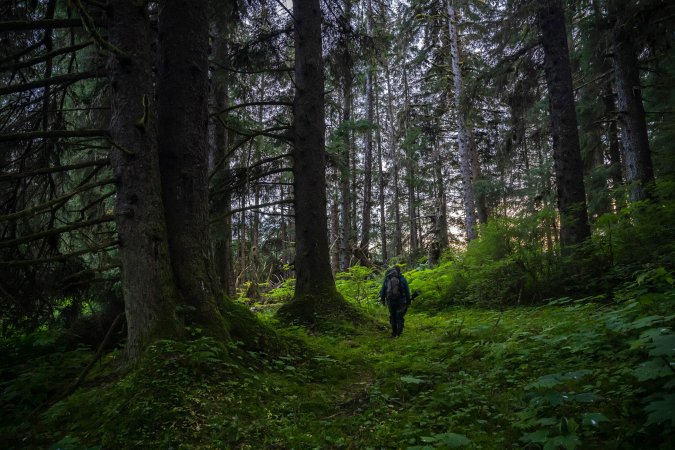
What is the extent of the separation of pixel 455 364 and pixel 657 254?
11.7ft

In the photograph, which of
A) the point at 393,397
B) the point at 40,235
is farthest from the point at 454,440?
the point at 40,235

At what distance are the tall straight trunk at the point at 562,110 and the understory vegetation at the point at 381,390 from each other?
8.44 feet

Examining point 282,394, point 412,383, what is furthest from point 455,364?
point 282,394

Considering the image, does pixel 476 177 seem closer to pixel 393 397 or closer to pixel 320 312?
pixel 320 312

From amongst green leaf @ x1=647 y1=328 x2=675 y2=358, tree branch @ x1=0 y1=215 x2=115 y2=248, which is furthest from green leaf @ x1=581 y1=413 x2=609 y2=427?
tree branch @ x1=0 y1=215 x2=115 y2=248

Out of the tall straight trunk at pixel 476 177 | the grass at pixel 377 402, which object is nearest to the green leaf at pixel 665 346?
the grass at pixel 377 402

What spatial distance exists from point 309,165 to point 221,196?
6.35ft

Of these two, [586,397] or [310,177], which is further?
[310,177]

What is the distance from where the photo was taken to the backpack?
8.07 meters

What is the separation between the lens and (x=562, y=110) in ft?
28.9

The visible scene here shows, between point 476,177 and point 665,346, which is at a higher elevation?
point 476,177

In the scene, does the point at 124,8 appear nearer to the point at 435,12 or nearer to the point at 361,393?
the point at 361,393

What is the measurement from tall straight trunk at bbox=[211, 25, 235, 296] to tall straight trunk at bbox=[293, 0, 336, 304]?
1.53 meters

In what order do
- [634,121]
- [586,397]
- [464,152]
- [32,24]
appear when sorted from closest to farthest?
1. [586,397]
2. [32,24]
3. [634,121]
4. [464,152]
